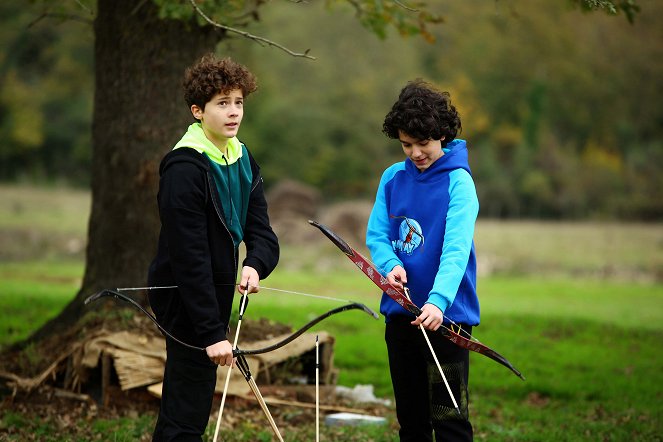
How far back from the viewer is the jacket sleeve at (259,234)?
411 centimetres

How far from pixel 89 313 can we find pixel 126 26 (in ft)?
7.16

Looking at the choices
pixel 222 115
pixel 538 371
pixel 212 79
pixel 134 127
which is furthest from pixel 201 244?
pixel 538 371

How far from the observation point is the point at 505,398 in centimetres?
766

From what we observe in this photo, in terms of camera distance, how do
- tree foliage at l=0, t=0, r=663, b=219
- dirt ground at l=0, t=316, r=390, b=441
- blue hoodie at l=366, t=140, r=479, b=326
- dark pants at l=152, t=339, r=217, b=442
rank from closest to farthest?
dark pants at l=152, t=339, r=217, b=442 < blue hoodie at l=366, t=140, r=479, b=326 < dirt ground at l=0, t=316, r=390, b=441 < tree foliage at l=0, t=0, r=663, b=219

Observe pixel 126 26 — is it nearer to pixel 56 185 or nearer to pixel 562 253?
pixel 562 253

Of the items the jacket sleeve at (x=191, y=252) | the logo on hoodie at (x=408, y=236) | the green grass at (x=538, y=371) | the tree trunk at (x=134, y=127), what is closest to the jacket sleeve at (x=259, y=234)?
the jacket sleeve at (x=191, y=252)

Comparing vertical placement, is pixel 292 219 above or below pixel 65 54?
below

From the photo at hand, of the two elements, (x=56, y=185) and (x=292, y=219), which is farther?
(x=56, y=185)

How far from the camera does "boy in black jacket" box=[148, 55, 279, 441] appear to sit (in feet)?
12.3

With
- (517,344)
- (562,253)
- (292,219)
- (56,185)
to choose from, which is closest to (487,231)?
(562,253)

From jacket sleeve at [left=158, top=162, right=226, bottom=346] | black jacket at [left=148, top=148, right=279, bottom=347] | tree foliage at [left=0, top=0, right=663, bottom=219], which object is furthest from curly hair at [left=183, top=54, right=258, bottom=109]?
tree foliage at [left=0, top=0, right=663, bottom=219]

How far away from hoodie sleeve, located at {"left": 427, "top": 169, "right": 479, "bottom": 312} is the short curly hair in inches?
8.4

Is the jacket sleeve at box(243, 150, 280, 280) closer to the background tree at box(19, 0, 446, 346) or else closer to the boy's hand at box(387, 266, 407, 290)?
the boy's hand at box(387, 266, 407, 290)

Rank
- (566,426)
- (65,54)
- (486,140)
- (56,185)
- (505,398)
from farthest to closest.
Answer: (486,140)
(65,54)
(56,185)
(505,398)
(566,426)
